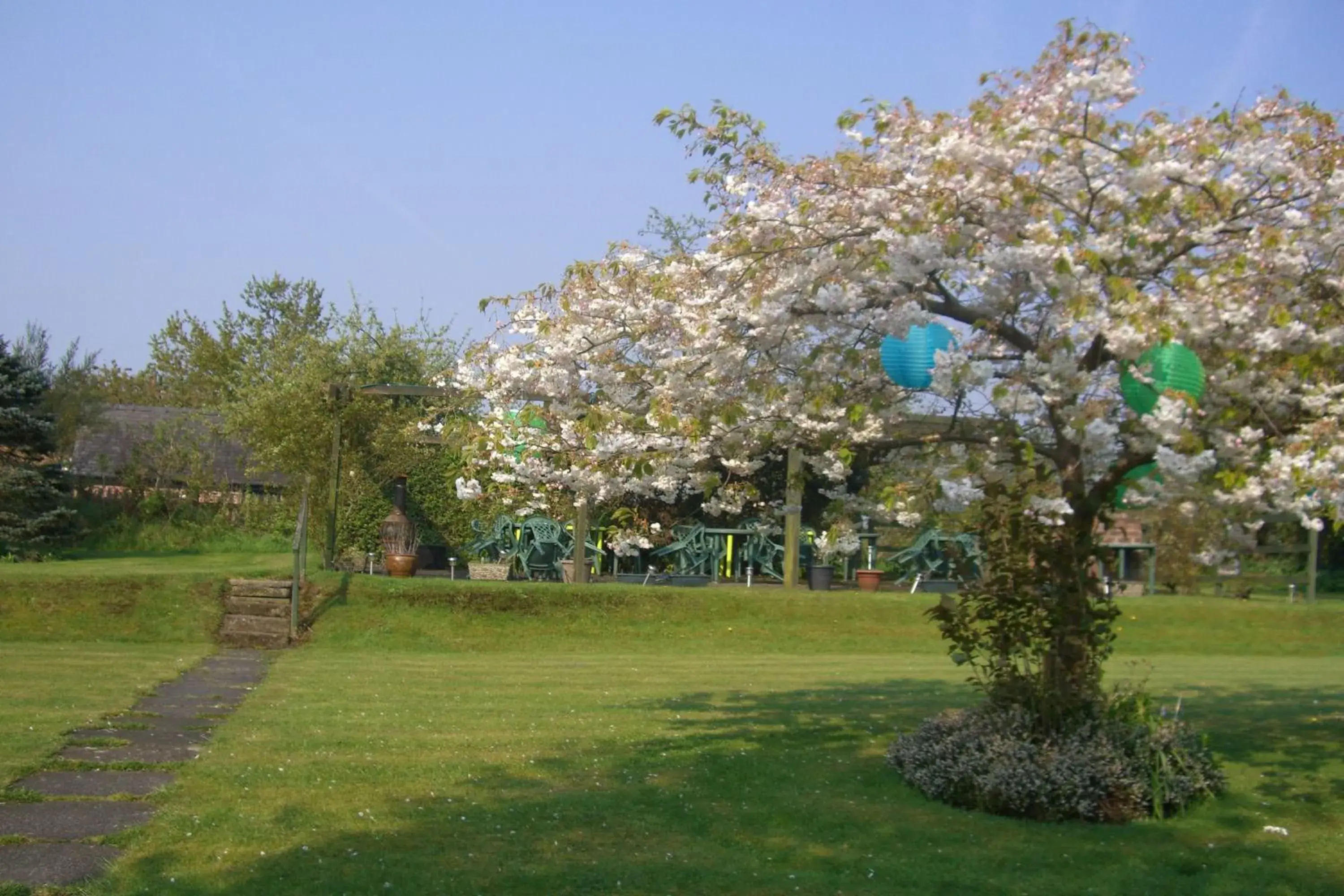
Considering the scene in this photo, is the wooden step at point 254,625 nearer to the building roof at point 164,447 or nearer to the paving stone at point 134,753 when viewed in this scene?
the paving stone at point 134,753

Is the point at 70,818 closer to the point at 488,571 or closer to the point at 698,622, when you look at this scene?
the point at 698,622

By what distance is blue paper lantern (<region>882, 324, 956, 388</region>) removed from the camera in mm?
7121

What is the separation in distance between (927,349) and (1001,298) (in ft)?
1.75

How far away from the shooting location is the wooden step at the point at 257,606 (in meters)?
15.6

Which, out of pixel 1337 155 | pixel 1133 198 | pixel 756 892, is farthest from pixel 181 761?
pixel 1337 155

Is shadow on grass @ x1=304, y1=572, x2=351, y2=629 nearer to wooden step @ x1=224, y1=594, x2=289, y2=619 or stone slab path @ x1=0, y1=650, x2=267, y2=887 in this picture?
wooden step @ x1=224, y1=594, x2=289, y2=619

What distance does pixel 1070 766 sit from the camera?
699 cm

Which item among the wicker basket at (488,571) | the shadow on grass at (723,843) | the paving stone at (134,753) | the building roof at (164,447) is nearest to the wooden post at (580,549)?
the wicker basket at (488,571)

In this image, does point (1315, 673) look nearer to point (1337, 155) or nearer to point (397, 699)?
point (1337, 155)

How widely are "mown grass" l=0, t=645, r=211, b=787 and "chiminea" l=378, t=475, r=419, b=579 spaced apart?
3.54 m

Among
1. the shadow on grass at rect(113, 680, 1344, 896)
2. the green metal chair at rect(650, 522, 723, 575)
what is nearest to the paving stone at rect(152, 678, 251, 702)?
the shadow on grass at rect(113, 680, 1344, 896)

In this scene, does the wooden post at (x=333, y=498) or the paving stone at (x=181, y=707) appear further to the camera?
the wooden post at (x=333, y=498)

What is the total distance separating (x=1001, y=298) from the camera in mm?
7199

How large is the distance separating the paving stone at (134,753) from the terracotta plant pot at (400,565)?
9.78 meters
